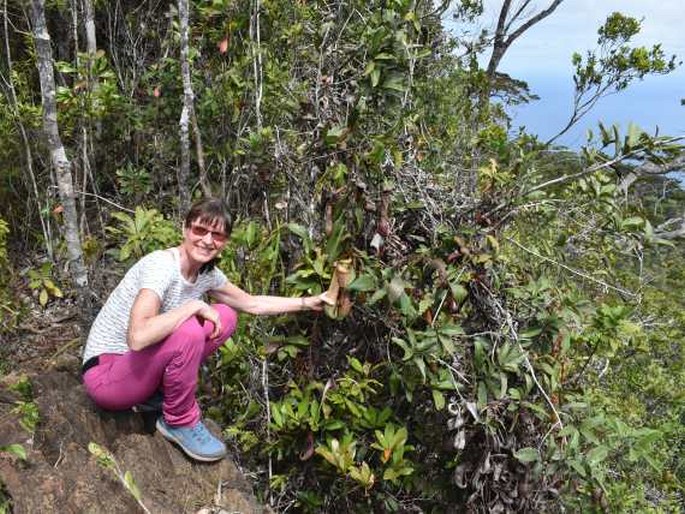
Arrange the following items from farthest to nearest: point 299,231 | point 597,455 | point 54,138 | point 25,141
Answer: point 25,141
point 54,138
point 299,231
point 597,455

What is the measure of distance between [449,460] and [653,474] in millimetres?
2546

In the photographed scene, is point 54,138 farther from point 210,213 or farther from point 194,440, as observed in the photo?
point 194,440

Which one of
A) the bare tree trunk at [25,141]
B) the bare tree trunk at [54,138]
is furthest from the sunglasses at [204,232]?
the bare tree trunk at [25,141]

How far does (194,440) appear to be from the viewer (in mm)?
3049

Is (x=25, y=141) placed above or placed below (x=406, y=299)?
above

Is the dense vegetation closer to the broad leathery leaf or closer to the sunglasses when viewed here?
the broad leathery leaf

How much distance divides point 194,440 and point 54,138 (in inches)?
72.4

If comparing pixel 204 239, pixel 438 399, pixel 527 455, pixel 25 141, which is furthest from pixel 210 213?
pixel 25 141

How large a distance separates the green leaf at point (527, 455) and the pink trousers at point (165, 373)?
1.55m

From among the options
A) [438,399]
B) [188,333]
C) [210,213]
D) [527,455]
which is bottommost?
[527,455]

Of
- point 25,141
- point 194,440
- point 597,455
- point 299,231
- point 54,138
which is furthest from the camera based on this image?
point 25,141

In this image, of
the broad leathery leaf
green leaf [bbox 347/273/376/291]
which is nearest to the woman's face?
the broad leathery leaf

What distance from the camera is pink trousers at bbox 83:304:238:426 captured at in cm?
280

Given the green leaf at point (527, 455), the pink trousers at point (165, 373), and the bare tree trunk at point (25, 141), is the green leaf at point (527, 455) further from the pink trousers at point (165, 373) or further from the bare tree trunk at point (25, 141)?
the bare tree trunk at point (25, 141)
